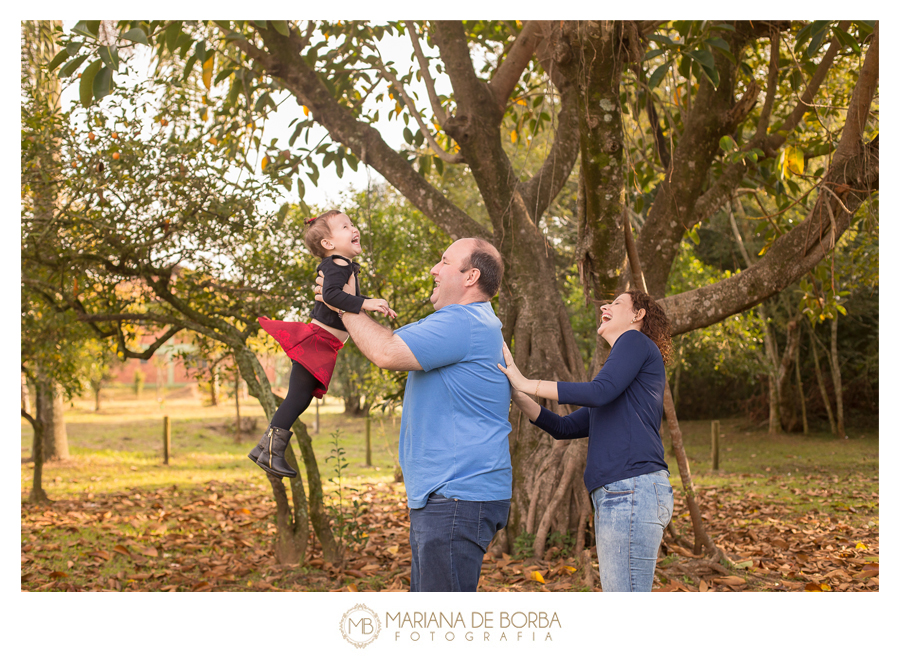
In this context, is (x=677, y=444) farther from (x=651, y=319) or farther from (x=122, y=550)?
(x=122, y=550)

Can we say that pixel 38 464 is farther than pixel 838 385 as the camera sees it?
No

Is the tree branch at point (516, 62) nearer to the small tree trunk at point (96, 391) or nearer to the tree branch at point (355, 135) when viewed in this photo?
the tree branch at point (355, 135)

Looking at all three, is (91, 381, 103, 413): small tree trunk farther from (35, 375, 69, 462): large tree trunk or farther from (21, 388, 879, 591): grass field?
(35, 375, 69, 462): large tree trunk

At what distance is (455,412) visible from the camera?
2.23 metres

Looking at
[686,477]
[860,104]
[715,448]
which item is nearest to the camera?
[860,104]

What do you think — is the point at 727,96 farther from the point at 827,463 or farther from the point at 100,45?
the point at 827,463

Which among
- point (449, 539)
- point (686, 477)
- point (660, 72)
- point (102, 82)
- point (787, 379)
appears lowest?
point (686, 477)

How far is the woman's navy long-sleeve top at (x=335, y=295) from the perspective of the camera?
7.84 feet

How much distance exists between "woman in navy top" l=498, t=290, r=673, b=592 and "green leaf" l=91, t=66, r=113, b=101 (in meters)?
2.21

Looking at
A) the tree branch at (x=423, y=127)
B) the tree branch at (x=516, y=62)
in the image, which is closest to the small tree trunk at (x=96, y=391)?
the tree branch at (x=423, y=127)

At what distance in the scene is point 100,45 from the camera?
3105 millimetres

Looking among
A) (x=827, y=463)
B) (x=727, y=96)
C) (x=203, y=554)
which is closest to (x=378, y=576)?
(x=203, y=554)
